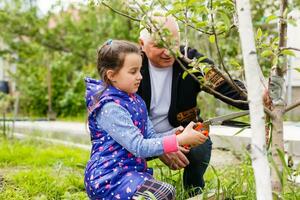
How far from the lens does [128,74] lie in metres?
2.26

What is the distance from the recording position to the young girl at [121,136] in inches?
84.0

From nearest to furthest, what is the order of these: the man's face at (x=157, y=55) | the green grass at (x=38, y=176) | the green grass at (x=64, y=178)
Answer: the green grass at (x=64, y=178)
the man's face at (x=157, y=55)
the green grass at (x=38, y=176)

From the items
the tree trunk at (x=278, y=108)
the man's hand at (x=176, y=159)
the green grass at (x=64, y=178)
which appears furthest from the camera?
the green grass at (x=64, y=178)

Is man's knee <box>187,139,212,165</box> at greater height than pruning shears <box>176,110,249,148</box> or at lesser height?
lesser

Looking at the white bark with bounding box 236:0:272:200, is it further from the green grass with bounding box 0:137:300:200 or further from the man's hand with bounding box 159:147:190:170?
the man's hand with bounding box 159:147:190:170

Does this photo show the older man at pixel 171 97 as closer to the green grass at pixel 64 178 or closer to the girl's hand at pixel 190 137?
the green grass at pixel 64 178

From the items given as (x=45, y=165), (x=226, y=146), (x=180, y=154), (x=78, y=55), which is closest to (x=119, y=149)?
(x=180, y=154)

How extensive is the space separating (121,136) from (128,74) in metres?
0.28

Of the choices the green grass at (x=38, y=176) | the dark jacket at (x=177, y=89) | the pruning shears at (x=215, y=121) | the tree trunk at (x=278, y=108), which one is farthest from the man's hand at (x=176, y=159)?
the green grass at (x=38, y=176)

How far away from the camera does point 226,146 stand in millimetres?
4715

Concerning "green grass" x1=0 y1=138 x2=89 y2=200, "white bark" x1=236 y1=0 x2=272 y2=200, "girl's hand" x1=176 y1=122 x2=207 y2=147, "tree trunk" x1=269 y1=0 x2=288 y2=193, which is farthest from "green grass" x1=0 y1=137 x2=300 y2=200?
"white bark" x1=236 y1=0 x2=272 y2=200

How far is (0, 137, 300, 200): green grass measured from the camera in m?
2.51

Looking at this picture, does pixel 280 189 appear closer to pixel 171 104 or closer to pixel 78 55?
pixel 171 104

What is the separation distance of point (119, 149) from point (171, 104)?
0.63m
